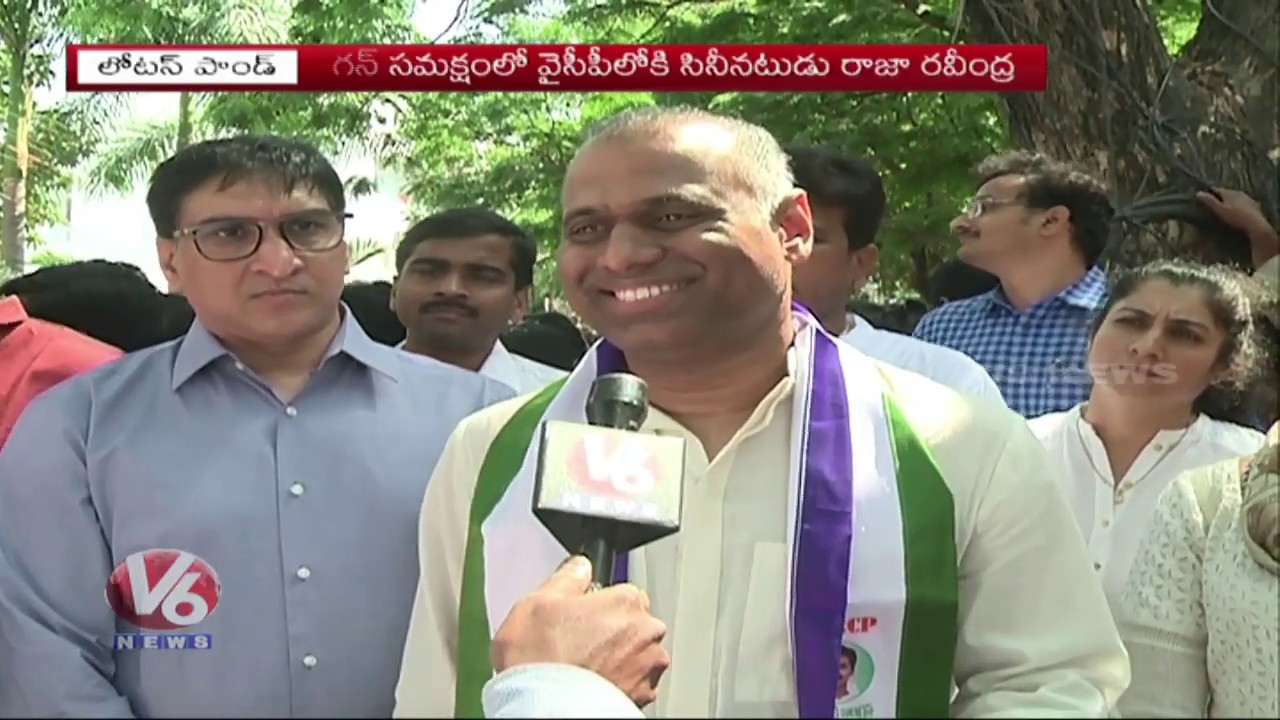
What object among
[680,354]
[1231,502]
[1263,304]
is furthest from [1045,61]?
[680,354]

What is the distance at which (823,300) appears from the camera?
6.88 ft

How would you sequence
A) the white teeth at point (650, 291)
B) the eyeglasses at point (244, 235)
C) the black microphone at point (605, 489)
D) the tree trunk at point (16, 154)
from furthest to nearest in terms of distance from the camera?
1. the tree trunk at point (16, 154)
2. the eyeglasses at point (244, 235)
3. the white teeth at point (650, 291)
4. the black microphone at point (605, 489)

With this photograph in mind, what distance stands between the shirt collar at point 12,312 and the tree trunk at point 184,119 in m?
0.39

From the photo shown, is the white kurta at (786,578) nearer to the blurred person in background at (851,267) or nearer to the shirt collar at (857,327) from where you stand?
the blurred person in background at (851,267)

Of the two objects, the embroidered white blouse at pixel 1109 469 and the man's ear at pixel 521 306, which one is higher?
the man's ear at pixel 521 306

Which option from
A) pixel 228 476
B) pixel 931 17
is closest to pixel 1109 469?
pixel 931 17

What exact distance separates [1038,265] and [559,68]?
725 millimetres

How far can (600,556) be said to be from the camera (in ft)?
3.03

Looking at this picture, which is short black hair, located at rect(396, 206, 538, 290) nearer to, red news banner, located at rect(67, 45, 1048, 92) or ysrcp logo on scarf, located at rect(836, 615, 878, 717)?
red news banner, located at rect(67, 45, 1048, 92)

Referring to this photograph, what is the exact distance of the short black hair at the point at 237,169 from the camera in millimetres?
1573

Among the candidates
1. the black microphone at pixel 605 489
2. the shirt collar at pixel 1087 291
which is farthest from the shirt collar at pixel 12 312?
the shirt collar at pixel 1087 291

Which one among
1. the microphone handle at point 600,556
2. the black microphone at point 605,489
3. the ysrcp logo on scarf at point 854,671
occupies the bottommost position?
the ysrcp logo on scarf at point 854,671

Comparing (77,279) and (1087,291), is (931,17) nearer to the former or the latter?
(1087,291)

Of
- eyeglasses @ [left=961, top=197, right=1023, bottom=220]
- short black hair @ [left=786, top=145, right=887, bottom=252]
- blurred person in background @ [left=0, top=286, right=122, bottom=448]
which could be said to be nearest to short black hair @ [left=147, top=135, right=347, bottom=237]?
blurred person in background @ [left=0, top=286, right=122, bottom=448]
